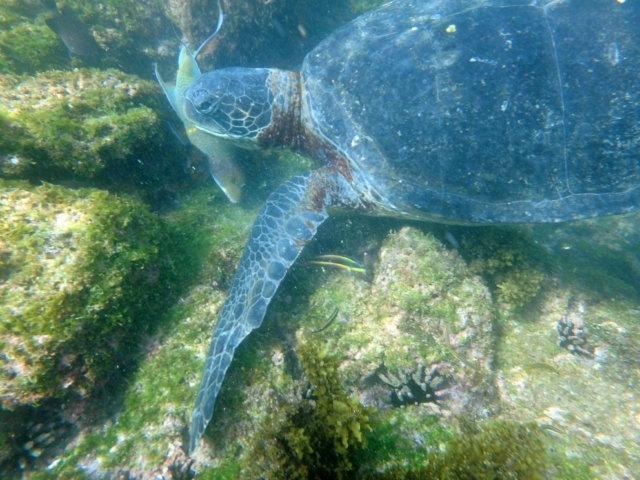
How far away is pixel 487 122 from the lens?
2.86 metres

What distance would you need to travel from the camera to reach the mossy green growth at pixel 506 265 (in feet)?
10.7

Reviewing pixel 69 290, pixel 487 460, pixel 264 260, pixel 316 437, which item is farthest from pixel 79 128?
pixel 487 460

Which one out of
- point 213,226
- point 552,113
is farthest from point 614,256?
point 213,226

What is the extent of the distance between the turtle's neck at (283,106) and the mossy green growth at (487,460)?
3675mm

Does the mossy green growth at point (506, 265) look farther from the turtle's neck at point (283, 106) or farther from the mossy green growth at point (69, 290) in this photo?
the mossy green growth at point (69, 290)

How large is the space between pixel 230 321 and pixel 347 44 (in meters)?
3.34

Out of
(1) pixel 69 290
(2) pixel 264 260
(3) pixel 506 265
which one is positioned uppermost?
(1) pixel 69 290

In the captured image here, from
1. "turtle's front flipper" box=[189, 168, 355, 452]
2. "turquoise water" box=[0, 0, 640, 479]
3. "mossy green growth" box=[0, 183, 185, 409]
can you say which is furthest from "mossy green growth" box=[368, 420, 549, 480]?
"mossy green growth" box=[0, 183, 185, 409]

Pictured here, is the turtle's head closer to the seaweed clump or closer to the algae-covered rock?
the algae-covered rock

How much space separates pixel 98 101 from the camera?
10.2ft

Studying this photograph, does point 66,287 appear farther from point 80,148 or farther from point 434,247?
point 434,247

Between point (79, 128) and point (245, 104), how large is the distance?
1.77 meters

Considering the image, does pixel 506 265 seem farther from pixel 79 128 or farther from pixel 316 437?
pixel 79 128

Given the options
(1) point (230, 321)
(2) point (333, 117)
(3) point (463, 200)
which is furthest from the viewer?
(2) point (333, 117)
